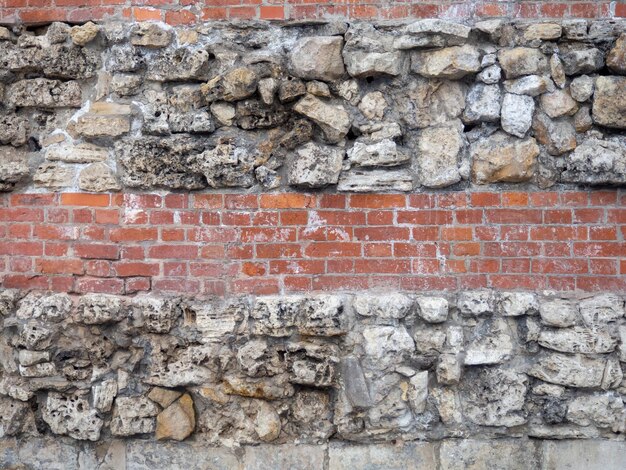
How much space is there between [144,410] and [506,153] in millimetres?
2339

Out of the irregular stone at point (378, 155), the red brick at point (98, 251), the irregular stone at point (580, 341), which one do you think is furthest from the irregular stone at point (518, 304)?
the red brick at point (98, 251)

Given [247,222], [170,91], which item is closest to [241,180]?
[247,222]

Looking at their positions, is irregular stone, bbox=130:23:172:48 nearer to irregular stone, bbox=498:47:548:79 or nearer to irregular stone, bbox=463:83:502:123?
irregular stone, bbox=463:83:502:123

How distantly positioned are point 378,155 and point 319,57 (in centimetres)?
60

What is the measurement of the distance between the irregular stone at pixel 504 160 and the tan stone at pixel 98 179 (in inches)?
75.9

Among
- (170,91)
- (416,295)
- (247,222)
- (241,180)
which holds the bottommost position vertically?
(416,295)

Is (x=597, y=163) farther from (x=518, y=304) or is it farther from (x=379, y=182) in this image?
(x=379, y=182)

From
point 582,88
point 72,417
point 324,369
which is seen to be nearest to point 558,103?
point 582,88

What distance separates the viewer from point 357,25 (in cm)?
352

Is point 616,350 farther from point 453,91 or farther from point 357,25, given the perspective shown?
point 357,25

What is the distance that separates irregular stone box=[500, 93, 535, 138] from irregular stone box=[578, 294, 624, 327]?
3.13 ft

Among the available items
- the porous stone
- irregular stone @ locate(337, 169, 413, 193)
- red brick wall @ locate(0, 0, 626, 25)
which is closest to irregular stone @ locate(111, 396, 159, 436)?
the porous stone

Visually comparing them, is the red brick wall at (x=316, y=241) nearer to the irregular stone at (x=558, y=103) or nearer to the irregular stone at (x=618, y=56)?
the irregular stone at (x=558, y=103)

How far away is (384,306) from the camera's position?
3465 millimetres
